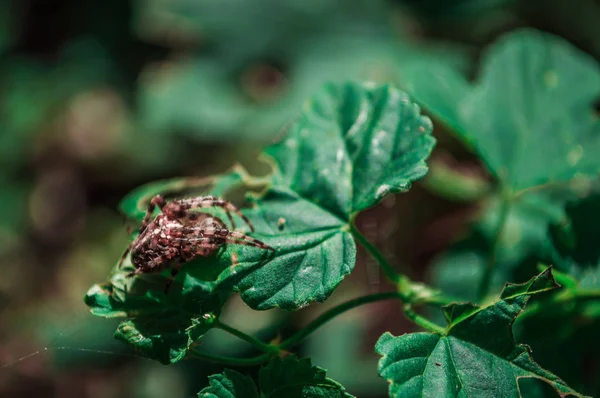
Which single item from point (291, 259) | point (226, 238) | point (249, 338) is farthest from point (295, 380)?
point (226, 238)

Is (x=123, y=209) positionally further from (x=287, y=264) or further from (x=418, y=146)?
(x=418, y=146)

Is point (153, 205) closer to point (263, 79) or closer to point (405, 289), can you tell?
point (405, 289)

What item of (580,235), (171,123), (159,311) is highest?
(159,311)

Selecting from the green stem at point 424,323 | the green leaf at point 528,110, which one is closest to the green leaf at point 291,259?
the green stem at point 424,323

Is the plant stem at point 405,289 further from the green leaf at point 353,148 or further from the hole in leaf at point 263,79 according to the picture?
the hole in leaf at point 263,79

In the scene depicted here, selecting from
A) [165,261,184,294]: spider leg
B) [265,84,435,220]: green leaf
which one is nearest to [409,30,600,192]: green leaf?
[265,84,435,220]: green leaf

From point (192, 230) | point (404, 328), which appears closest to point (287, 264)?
point (192, 230)

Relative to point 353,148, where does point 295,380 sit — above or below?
below
